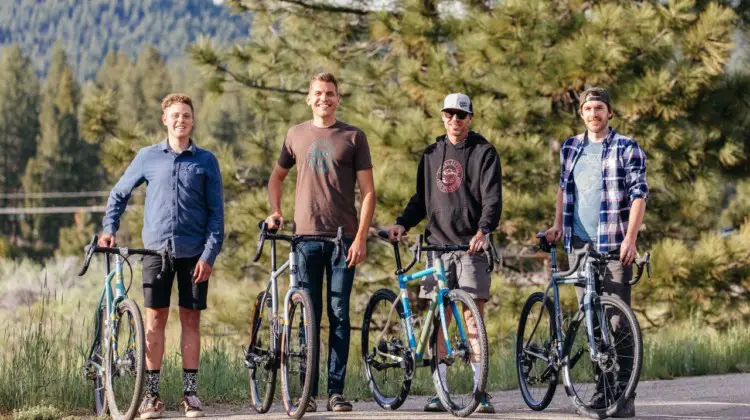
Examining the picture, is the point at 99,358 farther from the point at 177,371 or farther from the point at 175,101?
the point at 175,101

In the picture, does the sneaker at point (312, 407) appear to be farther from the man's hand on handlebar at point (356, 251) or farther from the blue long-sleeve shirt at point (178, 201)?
the blue long-sleeve shirt at point (178, 201)

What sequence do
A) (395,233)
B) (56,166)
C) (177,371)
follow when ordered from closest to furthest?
(395,233) < (177,371) < (56,166)

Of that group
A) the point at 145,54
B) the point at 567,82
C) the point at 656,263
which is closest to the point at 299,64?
the point at 567,82

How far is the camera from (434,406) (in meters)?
6.21

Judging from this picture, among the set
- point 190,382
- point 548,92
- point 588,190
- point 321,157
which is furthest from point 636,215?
point 548,92

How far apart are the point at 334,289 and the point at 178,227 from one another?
0.92 meters

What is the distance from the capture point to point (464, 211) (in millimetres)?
6281

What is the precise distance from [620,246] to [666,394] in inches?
67.3

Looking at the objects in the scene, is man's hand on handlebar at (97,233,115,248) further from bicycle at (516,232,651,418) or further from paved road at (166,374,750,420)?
bicycle at (516,232,651,418)

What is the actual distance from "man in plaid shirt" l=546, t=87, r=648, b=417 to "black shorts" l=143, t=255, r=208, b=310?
80.7 inches

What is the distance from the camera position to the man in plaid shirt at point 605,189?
6145 millimetres

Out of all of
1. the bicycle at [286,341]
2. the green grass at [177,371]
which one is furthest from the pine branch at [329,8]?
the bicycle at [286,341]

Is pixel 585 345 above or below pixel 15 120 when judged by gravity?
below

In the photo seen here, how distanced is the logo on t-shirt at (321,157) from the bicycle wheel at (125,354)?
1235 millimetres
